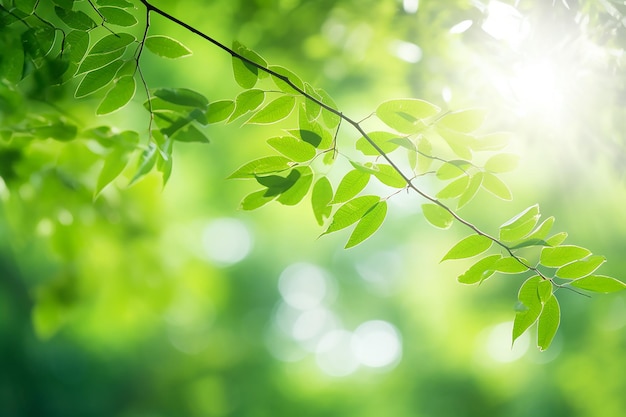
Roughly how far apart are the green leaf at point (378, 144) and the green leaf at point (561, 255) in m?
0.29

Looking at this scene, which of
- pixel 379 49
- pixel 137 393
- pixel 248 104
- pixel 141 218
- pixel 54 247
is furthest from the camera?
pixel 137 393

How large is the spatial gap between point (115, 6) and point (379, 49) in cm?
150

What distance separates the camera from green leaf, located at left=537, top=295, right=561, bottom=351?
0.86 meters

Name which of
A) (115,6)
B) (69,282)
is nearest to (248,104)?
(115,6)

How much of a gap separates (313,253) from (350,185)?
17.8 ft

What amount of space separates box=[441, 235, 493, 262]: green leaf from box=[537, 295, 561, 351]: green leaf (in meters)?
Result: 0.13

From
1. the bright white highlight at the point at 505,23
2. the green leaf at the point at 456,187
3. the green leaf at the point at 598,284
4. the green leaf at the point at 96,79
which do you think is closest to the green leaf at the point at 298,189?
the green leaf at the point at 456,187

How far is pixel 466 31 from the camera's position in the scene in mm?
1478

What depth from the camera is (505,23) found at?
134 cm

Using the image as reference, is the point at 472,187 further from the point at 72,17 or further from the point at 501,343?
the point at 501,343

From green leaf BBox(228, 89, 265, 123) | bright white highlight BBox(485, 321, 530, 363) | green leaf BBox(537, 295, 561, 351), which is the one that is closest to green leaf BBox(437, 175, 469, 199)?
green leaf BBox(537, 295, 561, 351)

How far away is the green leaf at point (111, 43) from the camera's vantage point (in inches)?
34.4

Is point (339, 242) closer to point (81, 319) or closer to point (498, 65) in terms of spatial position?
point (81, 319)

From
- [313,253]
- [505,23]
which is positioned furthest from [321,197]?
[313,253]
